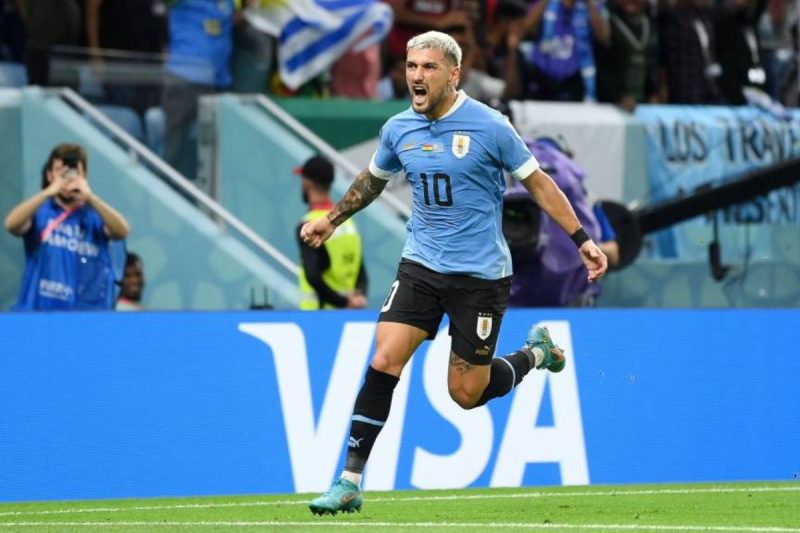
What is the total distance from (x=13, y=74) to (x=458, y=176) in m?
7.40

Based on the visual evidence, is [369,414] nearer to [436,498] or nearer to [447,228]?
[447,228]

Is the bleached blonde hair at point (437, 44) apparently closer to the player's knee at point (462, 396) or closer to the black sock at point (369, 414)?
the black sock at point (369, 414)

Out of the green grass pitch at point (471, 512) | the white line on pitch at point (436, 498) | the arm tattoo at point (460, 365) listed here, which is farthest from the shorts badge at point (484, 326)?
the white line on pitch at point (436, 498)

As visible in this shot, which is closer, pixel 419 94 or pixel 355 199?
pixel 419 94

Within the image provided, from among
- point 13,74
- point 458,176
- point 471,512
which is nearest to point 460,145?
point 458,176

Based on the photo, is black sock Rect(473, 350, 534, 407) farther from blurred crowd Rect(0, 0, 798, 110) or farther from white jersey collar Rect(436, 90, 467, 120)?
blurred crowd Rect(0, 0, 798, 110)

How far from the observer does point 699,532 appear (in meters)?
8.71

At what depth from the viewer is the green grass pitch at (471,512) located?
905 centimetres

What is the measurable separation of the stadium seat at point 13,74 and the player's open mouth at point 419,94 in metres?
7.18

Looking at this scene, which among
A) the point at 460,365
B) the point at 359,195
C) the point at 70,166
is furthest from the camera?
the point at 70,166

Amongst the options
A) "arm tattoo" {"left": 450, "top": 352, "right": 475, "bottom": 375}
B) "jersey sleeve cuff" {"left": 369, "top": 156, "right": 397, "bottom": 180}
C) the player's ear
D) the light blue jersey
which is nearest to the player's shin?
"arm tattoo" {"left": 450, "top": 352, "right": 475, "bottom": 375}

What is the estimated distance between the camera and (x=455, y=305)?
31.0 feet

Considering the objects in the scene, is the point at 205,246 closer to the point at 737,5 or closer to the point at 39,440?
the point at 39,440

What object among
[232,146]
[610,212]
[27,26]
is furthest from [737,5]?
[27,26]
